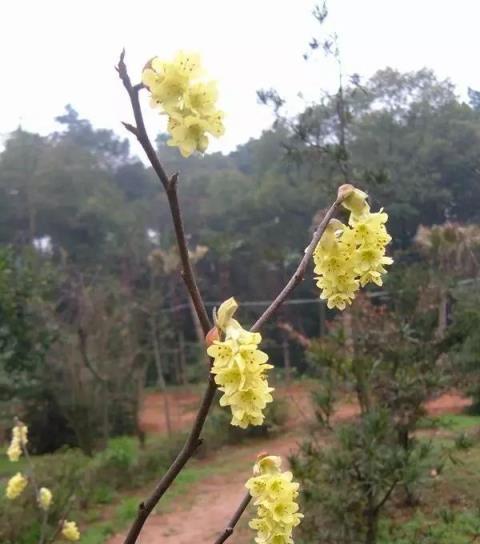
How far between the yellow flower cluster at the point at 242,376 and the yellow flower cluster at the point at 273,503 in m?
0.24

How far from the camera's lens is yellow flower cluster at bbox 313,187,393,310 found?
107 centimetres

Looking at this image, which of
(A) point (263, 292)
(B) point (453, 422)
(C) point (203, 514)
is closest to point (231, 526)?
(B) point (453, 422)

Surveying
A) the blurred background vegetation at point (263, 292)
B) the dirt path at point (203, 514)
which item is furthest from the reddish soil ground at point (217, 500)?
the blurred background vegetation at point (263, 292)

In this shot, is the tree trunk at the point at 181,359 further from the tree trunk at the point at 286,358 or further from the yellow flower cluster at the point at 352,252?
the yellow flower cluster at the point at 352,252

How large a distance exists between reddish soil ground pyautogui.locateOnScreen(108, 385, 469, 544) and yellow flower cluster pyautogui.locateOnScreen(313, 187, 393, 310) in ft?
12.6

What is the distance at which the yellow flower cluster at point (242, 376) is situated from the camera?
858 millimetres

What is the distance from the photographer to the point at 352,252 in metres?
1.08

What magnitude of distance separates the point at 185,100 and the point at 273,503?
1.74ft

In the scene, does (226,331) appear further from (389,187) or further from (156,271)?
(156,271)

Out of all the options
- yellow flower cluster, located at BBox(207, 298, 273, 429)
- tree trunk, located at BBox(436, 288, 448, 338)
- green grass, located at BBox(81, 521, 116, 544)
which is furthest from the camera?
green grass, located at BBox(81, 521, 116, 544)

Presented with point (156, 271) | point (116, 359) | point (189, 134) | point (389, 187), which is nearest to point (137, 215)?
point (156, 271)

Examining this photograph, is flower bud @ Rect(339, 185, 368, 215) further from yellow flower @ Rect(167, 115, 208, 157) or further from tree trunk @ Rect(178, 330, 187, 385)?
tree trunk @ Rect(178, 330, 187, 385)

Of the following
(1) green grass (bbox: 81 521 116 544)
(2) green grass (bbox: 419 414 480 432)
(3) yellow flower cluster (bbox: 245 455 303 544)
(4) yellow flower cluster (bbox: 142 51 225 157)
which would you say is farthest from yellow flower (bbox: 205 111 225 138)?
(1) green grass (bbox: 81 521 116 544)

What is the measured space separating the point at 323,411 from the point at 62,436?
786cm
